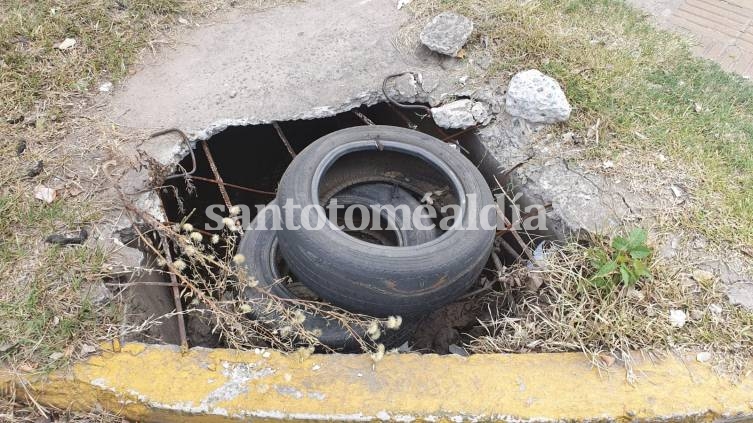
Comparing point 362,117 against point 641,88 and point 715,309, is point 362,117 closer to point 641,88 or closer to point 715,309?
point 641,88

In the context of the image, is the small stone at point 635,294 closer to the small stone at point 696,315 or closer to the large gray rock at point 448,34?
the small stone at point 696,315

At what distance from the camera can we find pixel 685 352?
2.45 metres

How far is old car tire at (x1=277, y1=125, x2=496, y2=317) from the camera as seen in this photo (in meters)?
2.35

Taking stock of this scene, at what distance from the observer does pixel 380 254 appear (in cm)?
236

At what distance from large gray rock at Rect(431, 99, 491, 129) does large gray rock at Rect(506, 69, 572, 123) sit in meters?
0.17

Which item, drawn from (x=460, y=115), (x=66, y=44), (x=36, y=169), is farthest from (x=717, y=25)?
(x=36, y=169)

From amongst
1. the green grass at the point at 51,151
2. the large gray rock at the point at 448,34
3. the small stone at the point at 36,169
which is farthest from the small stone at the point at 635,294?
the small stone at the point at 36,169

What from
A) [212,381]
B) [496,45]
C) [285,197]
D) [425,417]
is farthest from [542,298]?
[496,45]

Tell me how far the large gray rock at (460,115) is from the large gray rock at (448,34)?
18.5 inches

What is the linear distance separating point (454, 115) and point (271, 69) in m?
1.19

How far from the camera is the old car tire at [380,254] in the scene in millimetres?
2354

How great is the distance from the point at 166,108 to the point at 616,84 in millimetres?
2717

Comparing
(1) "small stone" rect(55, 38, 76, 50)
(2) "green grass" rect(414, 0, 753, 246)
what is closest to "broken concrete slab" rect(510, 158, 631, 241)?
(2) "green grass" rect(414, 0, 753, 246)

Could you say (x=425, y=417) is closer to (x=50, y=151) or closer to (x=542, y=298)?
(x=542, y=298)
